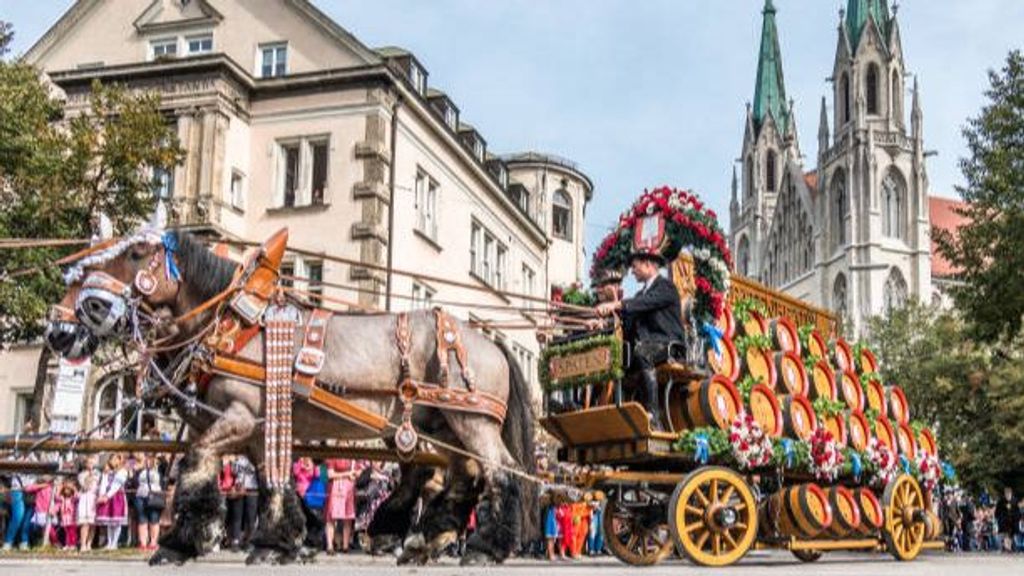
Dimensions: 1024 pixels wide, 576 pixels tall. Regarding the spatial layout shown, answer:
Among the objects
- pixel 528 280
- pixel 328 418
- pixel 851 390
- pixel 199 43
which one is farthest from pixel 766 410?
pixel 528 280

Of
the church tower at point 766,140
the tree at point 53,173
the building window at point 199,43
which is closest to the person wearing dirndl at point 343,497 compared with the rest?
the tree at point 53,173

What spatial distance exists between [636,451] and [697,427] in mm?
719

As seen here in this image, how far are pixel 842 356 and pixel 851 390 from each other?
1.67ft

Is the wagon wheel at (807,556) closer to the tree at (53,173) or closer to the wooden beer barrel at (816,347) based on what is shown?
the wooden beer barrel at (816,347)

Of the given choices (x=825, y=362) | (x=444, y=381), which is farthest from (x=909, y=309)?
(x=444, y=381)

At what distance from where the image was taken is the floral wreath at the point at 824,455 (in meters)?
12.3

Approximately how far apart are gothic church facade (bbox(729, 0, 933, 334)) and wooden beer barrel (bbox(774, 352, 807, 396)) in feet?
269

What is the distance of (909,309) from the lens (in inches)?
2440

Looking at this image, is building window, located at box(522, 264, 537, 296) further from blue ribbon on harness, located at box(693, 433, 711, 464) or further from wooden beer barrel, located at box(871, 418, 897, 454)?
blue ribbon on harness, located at box(693, 433, 711, 464)

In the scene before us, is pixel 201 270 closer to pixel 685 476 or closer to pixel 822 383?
pixel 685 476

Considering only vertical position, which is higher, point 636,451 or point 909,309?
point 909,309

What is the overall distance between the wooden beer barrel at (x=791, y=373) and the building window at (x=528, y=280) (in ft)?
108

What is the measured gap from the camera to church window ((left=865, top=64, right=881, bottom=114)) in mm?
105331

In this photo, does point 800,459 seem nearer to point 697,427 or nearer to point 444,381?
point 697,427
